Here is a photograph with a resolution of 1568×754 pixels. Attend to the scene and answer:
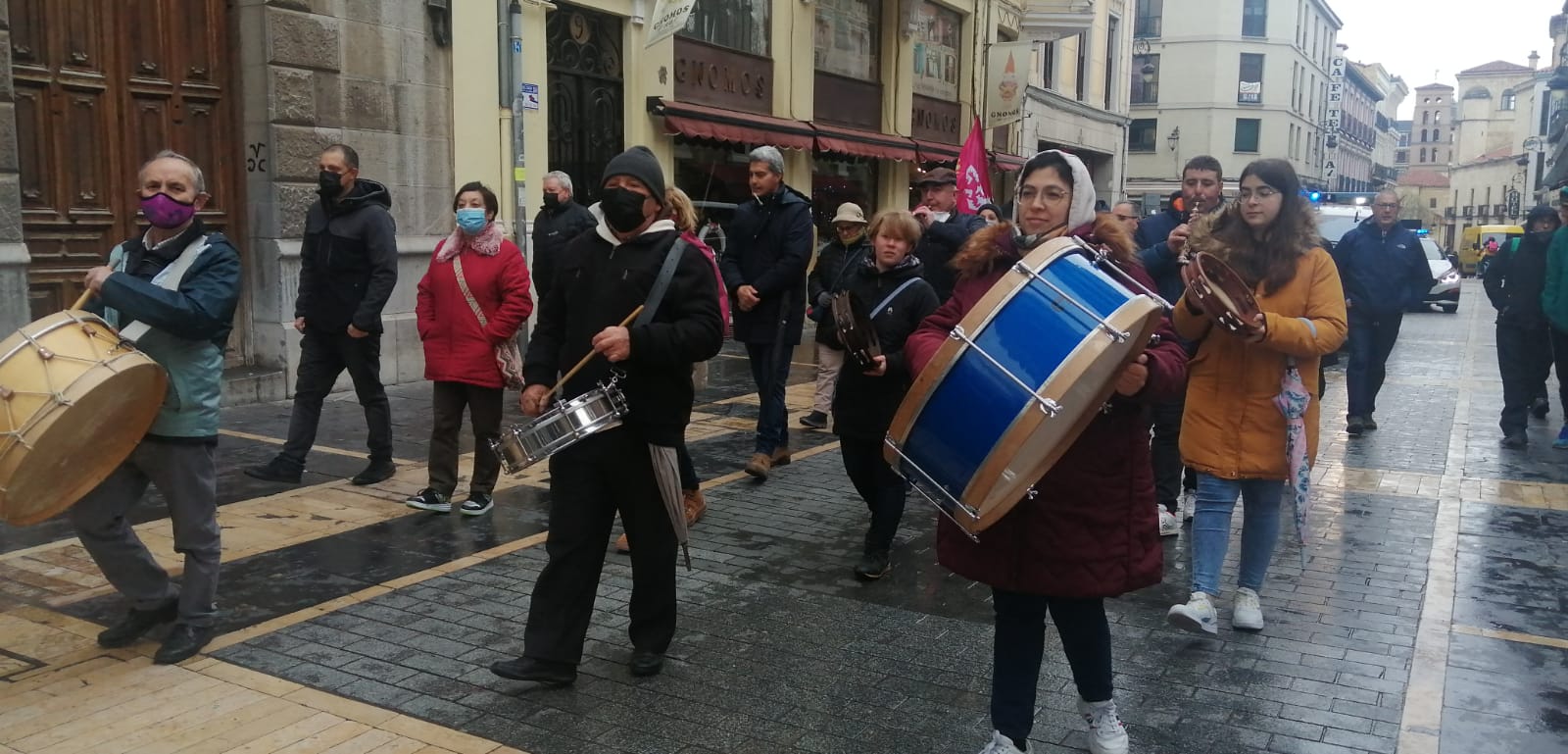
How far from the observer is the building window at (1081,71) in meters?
31.7

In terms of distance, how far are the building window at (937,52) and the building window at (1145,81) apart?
124ft

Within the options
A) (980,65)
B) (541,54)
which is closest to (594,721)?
(541,54)

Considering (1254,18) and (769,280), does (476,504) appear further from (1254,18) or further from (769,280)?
(1254,18)

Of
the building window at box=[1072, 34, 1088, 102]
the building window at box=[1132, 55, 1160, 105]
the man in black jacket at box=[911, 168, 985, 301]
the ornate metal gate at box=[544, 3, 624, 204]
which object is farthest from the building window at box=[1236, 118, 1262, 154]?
the man in black jacket at box=[911, 168, 985, 301]

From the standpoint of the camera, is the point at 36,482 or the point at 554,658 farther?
the point at 554,658

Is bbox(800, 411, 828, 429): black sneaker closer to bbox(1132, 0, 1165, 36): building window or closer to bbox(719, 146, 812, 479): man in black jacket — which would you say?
bbox(719, 146, 812, 479): man in black jacket

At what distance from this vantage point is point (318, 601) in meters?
5.23

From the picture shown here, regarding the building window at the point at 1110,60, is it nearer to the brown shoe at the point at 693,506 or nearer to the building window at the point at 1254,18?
the building window at the point at 1254,18

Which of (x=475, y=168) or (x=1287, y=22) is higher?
(x=1287, y=22)

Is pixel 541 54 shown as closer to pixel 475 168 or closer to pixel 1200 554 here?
pixel 475 168

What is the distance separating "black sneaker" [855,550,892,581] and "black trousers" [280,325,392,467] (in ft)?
10.5

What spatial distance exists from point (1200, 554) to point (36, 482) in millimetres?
4172

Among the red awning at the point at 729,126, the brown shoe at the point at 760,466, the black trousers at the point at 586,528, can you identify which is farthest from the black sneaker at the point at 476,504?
the red awning at the point at 729,126

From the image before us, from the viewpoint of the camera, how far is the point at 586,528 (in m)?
4.37
